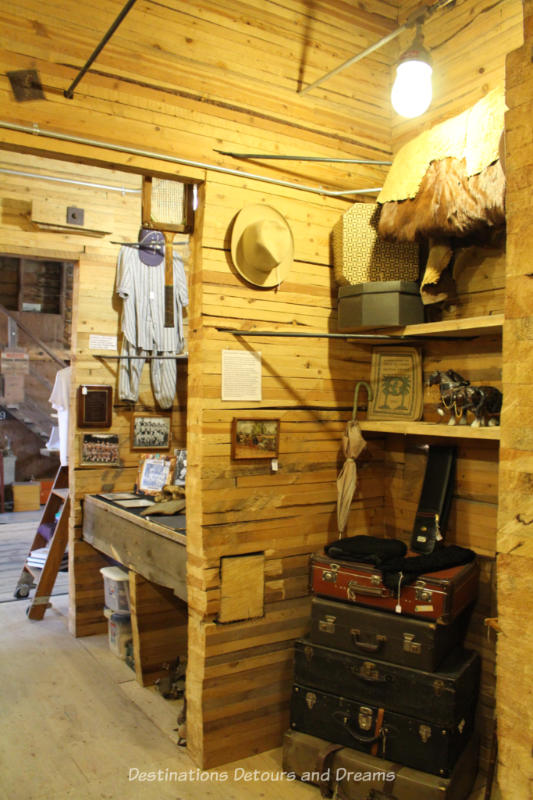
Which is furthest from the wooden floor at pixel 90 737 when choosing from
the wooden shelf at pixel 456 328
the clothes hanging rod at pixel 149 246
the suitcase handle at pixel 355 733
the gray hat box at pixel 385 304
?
the clothes hanging rod at pixel 149 246

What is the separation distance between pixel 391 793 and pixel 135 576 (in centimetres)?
182

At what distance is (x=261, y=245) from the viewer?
2.98 metres

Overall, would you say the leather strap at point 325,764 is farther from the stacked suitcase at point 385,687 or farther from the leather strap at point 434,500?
the leather strap at point 434,500

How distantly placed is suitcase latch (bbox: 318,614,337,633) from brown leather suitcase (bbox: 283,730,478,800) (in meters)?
0.46

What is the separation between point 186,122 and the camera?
2.93 m

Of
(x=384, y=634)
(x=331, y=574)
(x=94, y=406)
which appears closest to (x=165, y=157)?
(x=331, y=574)

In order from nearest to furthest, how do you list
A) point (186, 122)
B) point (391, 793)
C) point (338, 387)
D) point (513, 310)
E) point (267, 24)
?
point (513, 310)
point (391, 793)
point (186, 122)
point (267, 24)
point (338, 387)

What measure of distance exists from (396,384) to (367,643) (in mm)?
1324

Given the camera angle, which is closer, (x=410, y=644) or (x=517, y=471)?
(x=517, y=471)

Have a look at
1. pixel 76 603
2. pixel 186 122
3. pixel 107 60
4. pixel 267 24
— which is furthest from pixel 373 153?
pixel 76 603

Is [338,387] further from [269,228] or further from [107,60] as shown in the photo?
[107,60]

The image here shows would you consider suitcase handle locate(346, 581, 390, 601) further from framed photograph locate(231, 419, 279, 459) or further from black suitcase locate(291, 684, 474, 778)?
framed photograph locate(231, 419, 279, 459)

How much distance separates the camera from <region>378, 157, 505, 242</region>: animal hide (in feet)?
8.43

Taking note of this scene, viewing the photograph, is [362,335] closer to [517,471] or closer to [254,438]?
[254,438]
